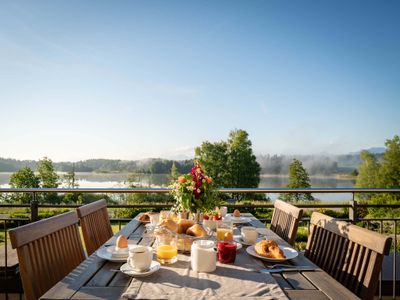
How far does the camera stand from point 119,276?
1.28 m

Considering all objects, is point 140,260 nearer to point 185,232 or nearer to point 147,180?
point 185,232

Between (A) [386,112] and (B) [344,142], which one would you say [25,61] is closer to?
(A) [386,112]

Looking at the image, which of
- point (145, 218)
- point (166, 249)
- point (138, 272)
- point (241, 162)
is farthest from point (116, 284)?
point (241, 162)

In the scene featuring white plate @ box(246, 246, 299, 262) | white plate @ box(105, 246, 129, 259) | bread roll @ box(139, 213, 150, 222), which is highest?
bread roll @ box(139, 213, 150, 222)

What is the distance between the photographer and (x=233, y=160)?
34.3 meters

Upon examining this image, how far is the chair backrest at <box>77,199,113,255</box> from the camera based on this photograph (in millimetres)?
2149

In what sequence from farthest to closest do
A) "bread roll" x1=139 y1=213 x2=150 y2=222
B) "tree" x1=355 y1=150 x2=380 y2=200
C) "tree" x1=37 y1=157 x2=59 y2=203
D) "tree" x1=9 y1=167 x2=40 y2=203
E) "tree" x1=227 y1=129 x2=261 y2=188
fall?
"tree" x1=355 y1=150 x2=380 y2=200 < "tree" x1=227 y1=129 x2=261 y2=188 < "tree" x1=37 y1=157 x2=59 y2=203 < "tree" x1=9 y1=167 x2=40 y2=203 < "bread roll" x1=139 y1=213 x2=150 y2=222

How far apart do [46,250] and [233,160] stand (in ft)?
108

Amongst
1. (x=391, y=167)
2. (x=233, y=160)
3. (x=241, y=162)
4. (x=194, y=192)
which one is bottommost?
(x=194, y=192)

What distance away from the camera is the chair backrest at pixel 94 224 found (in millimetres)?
2149

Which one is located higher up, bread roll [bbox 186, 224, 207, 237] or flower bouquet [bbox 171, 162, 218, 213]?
flower bouquet [bbox 171, 162, 218, 213]

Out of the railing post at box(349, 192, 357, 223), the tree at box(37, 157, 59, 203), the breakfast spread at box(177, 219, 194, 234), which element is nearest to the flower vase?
the breakfast spread at box(177, 219, 194, 234)

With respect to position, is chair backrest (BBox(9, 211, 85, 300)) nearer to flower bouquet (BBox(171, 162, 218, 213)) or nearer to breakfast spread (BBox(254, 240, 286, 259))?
flower bouquet (BBox(171, 162, 218, 213))

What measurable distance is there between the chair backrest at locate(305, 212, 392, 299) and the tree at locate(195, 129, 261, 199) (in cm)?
3209
